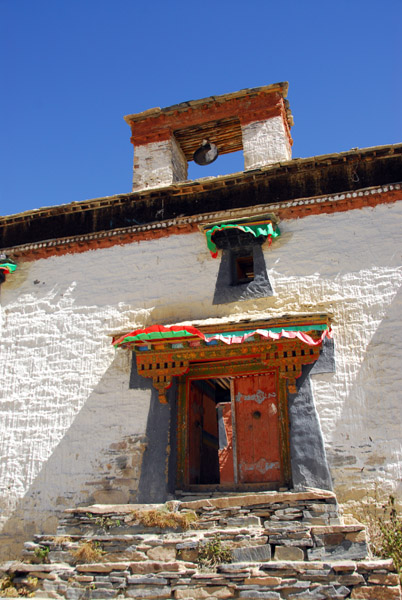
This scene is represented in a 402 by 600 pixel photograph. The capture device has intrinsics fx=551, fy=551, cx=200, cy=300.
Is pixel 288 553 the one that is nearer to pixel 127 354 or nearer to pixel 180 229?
pixel 127 354

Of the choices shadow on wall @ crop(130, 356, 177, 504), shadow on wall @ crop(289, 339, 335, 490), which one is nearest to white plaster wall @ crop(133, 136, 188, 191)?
shadow on wall @ crop(130, 356, 177, 504)

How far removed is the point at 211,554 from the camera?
16.7 ft

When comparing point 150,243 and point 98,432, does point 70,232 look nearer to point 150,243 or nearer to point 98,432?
point 150,243

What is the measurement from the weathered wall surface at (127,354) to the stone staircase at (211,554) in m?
1.14

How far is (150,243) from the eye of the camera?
27.6 ft

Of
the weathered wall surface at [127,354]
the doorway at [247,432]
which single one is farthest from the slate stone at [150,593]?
the doorway at [247,432]

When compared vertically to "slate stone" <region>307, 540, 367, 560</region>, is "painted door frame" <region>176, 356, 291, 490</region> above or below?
above

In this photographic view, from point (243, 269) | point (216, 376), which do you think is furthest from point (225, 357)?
point (243, 269)

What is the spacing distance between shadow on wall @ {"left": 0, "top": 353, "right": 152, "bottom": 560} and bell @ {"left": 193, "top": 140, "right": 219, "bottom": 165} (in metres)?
4.21

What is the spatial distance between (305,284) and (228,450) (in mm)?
6305

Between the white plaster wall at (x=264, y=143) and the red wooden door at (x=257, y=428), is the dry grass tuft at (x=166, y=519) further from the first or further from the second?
the white plaster wall at (x=264, y=143)

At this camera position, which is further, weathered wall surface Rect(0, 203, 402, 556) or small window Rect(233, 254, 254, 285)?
small window Rect(233, 254, 254, 285)

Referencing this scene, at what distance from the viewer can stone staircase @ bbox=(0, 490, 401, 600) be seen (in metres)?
4.64

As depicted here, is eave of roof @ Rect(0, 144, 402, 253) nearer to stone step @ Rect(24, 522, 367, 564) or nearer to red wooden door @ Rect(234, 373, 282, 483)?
red wooden door @ Rect(234, 373, 282, 483)
